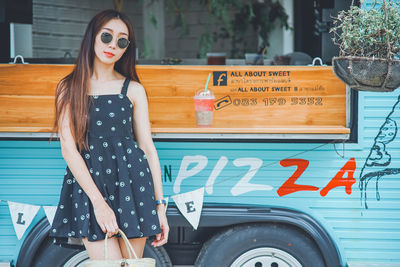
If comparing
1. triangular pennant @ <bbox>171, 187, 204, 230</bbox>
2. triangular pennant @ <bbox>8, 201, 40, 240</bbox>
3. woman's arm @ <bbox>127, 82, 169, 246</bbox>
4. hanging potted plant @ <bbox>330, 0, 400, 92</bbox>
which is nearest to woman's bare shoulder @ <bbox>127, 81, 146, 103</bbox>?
woman's arm @ <bbox>127, 82, 169, 246</bbox>

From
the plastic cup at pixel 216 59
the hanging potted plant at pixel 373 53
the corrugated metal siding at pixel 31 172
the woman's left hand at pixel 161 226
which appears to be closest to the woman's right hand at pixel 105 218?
the woman's left hand at pixel 161 226

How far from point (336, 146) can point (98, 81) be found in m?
1.58

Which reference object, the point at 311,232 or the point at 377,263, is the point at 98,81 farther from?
the point at 377,263

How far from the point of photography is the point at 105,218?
2.50 m

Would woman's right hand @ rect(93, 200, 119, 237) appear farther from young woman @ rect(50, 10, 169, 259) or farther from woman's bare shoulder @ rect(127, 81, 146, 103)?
woman's bare shoulder @ rect(127, 81, 146, 103)

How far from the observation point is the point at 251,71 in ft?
11.0

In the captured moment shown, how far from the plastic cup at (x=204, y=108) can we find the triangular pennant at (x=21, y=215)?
1.21 meters

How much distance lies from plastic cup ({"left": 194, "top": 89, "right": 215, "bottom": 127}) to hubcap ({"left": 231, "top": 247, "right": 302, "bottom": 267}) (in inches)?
34.6

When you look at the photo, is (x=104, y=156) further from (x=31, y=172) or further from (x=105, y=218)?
(x=31, y=172)

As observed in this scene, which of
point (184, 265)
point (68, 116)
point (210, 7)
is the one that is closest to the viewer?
point (68, 116)

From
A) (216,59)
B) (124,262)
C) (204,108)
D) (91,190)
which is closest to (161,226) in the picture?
(124,262)

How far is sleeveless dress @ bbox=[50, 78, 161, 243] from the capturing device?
256 centimetres

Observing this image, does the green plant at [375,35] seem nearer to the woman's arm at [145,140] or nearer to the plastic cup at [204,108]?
the plastic cup at [204,108]

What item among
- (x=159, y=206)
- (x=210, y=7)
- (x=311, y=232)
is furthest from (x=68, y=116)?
(x=210, y=7)
